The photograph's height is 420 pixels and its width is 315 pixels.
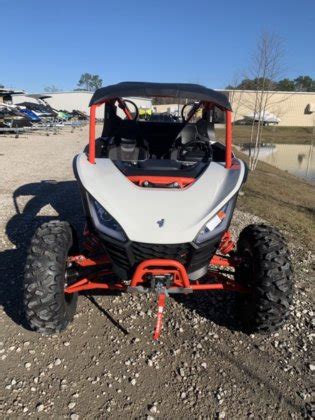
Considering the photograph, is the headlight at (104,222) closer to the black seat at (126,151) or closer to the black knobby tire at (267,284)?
the black knobby tire at (267,284)

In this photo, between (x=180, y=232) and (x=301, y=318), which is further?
(x=301, y=318)

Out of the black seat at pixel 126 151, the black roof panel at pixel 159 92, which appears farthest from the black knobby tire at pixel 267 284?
the black seat at pixel 126 151

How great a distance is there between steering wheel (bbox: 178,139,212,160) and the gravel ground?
1.51m

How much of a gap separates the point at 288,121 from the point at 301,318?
71405 mm

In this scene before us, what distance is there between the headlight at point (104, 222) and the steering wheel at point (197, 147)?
1507mm

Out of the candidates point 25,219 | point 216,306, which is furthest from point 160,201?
point 25,219

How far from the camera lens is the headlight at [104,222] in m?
3.03

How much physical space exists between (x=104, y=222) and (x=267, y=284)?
1.38m

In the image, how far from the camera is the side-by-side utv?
3.01m

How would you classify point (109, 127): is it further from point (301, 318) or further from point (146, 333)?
point (301, 318)

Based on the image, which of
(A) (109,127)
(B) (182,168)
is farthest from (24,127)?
(B) (182,168)

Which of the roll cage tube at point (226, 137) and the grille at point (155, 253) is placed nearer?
the grille at point (155, 253)

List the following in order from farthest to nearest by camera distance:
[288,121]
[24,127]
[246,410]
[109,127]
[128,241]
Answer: [288,121]
[24,127]
[109,127]
[128,241]
[246,410]

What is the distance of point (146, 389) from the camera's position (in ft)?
9.46
